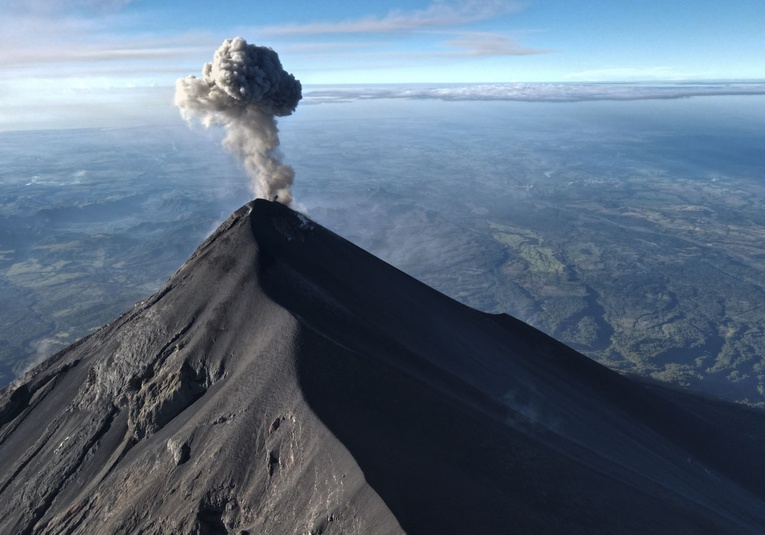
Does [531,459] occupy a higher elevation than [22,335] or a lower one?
higher

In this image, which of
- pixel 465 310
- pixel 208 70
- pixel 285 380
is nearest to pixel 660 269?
pixel 465 310

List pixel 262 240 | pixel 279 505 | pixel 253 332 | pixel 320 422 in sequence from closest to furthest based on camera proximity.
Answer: pixel 279 505
pixel 320 422
pixel 253 332
pixel 262 240

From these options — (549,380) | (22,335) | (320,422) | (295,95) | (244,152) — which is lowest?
(22,335)

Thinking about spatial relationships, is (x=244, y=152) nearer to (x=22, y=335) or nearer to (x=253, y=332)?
(x=253, y=332)

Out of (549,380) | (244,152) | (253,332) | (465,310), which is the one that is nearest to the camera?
(253,332)

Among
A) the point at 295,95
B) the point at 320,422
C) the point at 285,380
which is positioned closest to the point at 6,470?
the point at 285,380

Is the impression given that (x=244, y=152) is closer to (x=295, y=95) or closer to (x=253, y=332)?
(x=295, y=95)

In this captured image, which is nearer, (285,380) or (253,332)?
(285,380)
